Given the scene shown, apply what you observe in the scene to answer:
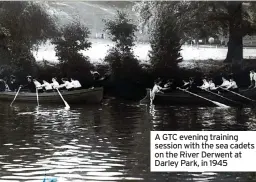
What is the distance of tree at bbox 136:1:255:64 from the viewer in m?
3.97

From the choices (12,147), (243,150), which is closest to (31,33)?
(12,147)

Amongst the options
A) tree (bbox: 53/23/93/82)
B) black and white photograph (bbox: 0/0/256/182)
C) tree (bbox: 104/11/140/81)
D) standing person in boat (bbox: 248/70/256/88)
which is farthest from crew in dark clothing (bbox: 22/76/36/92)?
standing person in boat (bbox: 248/70/256/88)

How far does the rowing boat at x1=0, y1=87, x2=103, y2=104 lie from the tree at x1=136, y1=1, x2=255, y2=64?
802 millimetres

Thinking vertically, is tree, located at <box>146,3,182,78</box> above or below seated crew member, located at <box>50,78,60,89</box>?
above

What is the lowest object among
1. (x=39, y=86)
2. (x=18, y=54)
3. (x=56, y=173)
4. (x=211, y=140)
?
(x=56, y=173)

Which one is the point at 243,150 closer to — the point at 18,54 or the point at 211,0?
the point at 211,0

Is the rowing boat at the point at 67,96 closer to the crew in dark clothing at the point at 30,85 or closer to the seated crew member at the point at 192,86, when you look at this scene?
the crew in dark clothing at the point at 30,85

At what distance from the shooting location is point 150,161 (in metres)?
3.81

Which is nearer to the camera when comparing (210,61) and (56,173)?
(56,173)

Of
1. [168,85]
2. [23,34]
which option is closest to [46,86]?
[23,34]

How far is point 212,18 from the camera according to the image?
4.02 meters

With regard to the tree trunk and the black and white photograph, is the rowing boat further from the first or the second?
the tree trunk

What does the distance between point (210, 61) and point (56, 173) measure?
1679 millimetres

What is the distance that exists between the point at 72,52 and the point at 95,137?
2.64 feet
